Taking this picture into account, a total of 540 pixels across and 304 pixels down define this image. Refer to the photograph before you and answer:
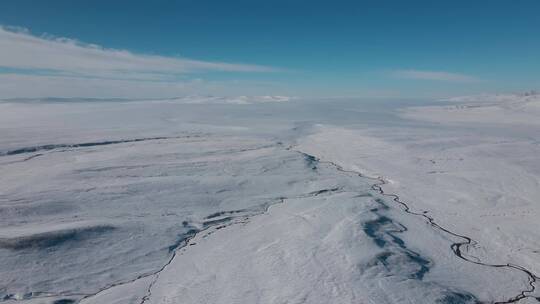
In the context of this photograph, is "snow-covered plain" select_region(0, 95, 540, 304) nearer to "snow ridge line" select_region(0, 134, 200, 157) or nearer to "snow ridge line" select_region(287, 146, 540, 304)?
"snow ridge line" select_region(287, 146, 540, 304)

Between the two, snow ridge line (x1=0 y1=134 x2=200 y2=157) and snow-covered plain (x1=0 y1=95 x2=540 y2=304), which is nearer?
snow-covered plain (x1=0 y1=95 x2=540 y2=304)

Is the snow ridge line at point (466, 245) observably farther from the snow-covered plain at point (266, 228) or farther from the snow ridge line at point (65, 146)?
the snow ridge line at point (65, 146)

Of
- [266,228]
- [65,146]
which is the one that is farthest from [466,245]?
[65,146]

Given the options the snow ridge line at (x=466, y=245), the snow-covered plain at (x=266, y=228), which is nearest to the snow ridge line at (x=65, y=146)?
the snow-covered plain at (x=266, y=228)

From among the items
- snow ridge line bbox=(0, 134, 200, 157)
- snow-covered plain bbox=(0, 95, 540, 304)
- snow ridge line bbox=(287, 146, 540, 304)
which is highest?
snow ridge line bbox=(0, 134, 200, 157)

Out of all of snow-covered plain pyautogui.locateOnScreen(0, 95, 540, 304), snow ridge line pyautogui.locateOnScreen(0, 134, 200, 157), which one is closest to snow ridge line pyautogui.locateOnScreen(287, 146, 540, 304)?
snow-covered plain pyautogui.locateOnScreen(0, 95, 540, 304)

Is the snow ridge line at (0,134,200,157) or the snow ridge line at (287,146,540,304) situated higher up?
the snow ridge line at (0,134,200,157)

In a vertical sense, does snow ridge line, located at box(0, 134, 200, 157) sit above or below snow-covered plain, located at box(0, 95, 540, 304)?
above

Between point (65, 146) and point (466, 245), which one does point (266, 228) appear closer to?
point (466, 245)

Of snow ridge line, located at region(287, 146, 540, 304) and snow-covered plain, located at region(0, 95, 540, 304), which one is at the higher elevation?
snow-covered plain, located at region(0, 95, 540, 304)

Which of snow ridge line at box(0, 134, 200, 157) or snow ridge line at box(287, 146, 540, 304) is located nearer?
snow ridge line at box(287, 146, 540, 304)
